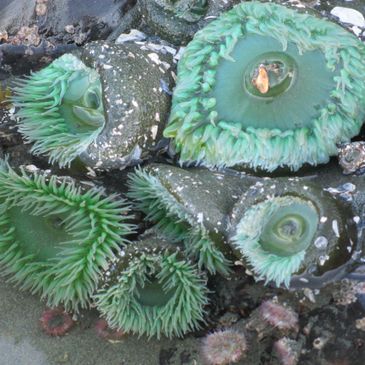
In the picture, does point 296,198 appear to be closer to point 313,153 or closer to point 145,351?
point 313,153

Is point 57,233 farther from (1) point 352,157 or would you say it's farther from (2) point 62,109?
(1) point 352,157

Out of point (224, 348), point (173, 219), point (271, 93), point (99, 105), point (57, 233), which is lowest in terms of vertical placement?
point (224, 348)

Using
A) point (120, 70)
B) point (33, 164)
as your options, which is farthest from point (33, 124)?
point (120, 70)

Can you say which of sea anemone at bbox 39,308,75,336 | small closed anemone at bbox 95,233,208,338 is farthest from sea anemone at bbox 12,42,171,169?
sea anemone at bbox 39,308,75,336

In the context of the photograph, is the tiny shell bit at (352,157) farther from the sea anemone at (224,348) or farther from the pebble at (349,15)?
the sea anemone at (224,348)

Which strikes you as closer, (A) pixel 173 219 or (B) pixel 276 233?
(B) pixel 276 233

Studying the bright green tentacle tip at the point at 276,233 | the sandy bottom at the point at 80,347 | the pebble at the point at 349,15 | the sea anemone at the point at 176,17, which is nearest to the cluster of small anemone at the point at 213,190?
the bright green tentacle tip at the point at 276,233

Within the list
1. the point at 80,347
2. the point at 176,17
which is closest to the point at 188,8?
the point at 176,17

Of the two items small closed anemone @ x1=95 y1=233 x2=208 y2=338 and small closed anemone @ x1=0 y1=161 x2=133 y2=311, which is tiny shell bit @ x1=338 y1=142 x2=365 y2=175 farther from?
small closed anemone @ x1=0 y1=161 x2=133 y2=311
